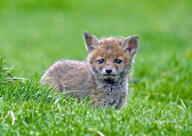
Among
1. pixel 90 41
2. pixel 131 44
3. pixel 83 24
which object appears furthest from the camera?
pixel 83 24

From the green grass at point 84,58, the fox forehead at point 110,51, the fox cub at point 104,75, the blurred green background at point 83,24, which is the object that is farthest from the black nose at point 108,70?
the blurred green background at point 83,24

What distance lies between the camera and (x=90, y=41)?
7199 mm

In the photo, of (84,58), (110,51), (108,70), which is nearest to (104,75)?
(108,70)

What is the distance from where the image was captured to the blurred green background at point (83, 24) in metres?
15.4

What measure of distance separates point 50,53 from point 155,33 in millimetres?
6125

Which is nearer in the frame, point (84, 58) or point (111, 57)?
point (111, 57)

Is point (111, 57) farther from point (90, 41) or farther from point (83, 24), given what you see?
point (83, 24)

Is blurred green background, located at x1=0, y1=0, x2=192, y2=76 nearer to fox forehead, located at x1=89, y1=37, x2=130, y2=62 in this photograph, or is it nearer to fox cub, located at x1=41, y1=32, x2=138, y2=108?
fox cub, located at x1=41, y1=32, x2=138, y2=108

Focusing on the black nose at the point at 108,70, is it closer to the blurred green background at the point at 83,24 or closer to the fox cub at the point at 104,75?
the fox cub at the point at 104,75

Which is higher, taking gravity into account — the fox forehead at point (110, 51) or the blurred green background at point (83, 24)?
the fox forehead at point (110, 51)

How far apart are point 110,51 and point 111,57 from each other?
0.12m

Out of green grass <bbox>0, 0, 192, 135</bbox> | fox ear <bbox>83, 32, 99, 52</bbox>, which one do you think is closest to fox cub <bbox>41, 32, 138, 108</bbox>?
fox ear <bbox>83, 32, 99, 52</bbox>

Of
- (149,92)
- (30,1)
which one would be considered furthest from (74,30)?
(149,92)

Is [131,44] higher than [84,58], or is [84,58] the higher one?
[131,44]
